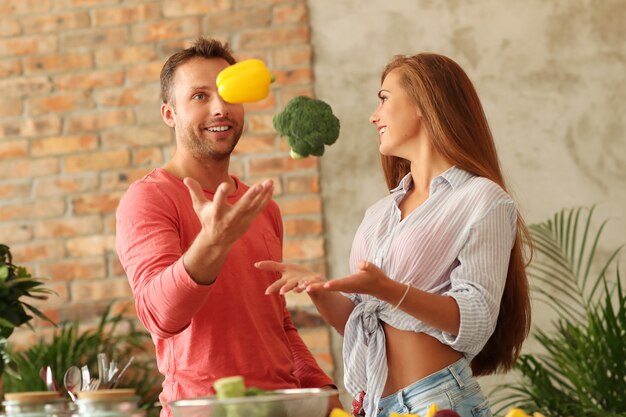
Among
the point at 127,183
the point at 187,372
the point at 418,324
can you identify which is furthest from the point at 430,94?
the point at 127,183

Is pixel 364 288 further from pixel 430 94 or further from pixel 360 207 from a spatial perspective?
pixel 360 207

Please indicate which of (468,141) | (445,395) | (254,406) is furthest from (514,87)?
(254,406)

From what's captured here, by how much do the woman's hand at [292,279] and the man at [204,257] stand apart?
0.34 feet

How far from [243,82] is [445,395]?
872 mm

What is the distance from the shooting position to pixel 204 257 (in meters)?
1.84

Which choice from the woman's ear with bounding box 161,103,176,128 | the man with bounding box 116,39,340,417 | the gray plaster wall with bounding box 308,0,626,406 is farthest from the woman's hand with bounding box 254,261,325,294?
the gray plaster wall with bounding box 308,0,626,406

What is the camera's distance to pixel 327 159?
4098 millimetres

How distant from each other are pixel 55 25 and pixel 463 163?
273cm

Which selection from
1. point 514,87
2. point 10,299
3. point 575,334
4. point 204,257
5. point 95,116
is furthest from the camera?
point 95,116

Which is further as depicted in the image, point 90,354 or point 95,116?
point 95,116

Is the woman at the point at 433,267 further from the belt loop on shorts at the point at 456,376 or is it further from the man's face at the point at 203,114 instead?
the man's face at the point at 203,114

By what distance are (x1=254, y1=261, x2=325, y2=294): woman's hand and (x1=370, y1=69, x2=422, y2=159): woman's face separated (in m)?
0.55

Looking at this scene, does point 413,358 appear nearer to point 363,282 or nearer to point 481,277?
point 481,277

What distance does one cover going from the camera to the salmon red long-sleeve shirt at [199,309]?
2086mm
